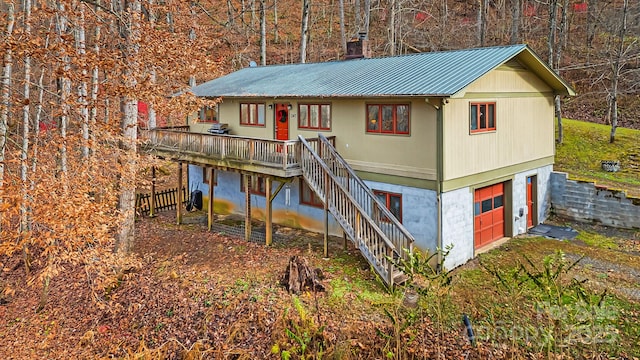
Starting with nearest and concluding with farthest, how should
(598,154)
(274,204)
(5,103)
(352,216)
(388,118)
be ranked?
1. (5,103)
2. (352,216)
3. (388,118)
4. (274,204)
5. (598,154)

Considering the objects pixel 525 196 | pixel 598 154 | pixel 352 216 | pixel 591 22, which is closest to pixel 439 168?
pixel 352 216

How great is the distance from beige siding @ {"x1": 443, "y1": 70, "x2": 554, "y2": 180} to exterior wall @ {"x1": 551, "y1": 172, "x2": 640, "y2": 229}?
4.70 feet

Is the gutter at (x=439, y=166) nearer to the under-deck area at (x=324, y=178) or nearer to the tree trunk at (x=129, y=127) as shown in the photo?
the under-deck area at (x=324, y=178)

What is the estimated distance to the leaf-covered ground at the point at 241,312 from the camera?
912cm

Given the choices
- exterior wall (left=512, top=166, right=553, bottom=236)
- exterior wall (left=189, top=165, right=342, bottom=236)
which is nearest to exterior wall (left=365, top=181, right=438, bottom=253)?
exterior wall (left=189, top=165, right=342, bottom=236)

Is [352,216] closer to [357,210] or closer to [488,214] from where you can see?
[357,210]

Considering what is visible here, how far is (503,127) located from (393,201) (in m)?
4.58

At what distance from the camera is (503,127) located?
14961 millimetres

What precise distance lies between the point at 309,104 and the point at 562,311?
420 inches

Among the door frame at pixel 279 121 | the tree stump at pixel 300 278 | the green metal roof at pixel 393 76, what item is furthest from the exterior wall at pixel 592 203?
the tree stump at pixel 300 278

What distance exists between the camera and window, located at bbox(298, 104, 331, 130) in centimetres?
1559

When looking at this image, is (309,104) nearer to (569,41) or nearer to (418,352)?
(418,352)

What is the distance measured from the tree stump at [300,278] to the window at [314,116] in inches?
223

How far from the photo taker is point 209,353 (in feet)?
30.9
